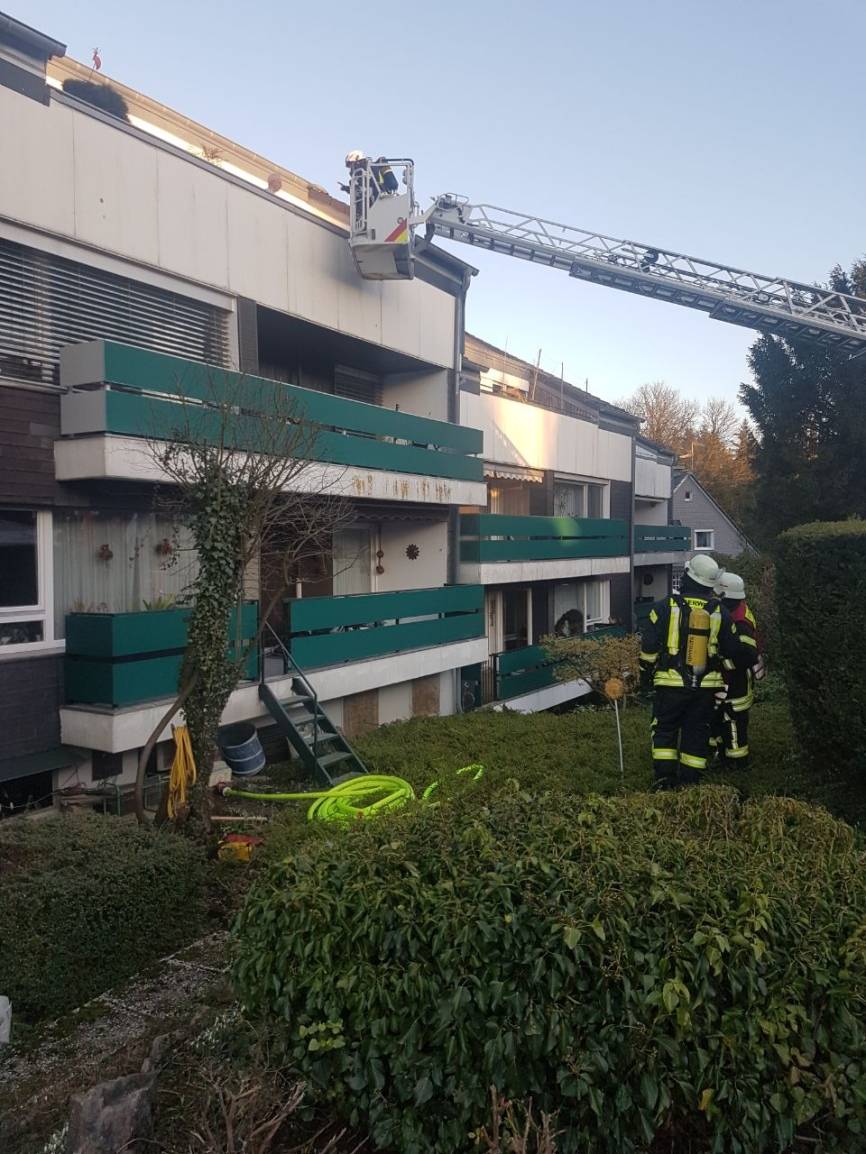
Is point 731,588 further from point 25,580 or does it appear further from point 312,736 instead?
point 25,580

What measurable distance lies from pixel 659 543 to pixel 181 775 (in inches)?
826

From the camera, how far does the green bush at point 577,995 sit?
2973 millimetres

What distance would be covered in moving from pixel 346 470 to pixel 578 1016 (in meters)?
9.63

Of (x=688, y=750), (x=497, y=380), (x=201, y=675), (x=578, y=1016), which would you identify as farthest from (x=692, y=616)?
(x=497, y=380)

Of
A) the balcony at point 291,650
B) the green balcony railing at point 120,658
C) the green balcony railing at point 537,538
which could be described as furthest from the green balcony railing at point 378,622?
the green balcony railing at point 120,658

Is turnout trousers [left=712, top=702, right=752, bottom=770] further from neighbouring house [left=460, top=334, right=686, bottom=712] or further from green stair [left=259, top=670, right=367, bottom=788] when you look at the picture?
neighbouring house [left=460, top=334, right=686, bottom=712]

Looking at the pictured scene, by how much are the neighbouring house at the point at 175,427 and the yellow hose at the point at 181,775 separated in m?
1.55

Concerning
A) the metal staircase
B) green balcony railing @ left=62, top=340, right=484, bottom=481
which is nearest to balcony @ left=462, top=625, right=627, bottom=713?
the metal staircase

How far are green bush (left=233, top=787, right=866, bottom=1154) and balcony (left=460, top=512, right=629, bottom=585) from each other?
42.7ft

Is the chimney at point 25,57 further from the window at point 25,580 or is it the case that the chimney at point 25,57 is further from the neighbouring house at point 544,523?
the neighbouring house at point 544,523

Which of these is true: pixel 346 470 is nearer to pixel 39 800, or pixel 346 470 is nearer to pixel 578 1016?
pixel 39 800

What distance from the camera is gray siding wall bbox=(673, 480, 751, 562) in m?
37.9

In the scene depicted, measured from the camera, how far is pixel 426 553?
16.1 metres

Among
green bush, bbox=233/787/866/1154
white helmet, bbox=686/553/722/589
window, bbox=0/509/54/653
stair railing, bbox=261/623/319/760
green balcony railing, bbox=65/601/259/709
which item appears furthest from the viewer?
stair railing, bbox=261/623/319/760
